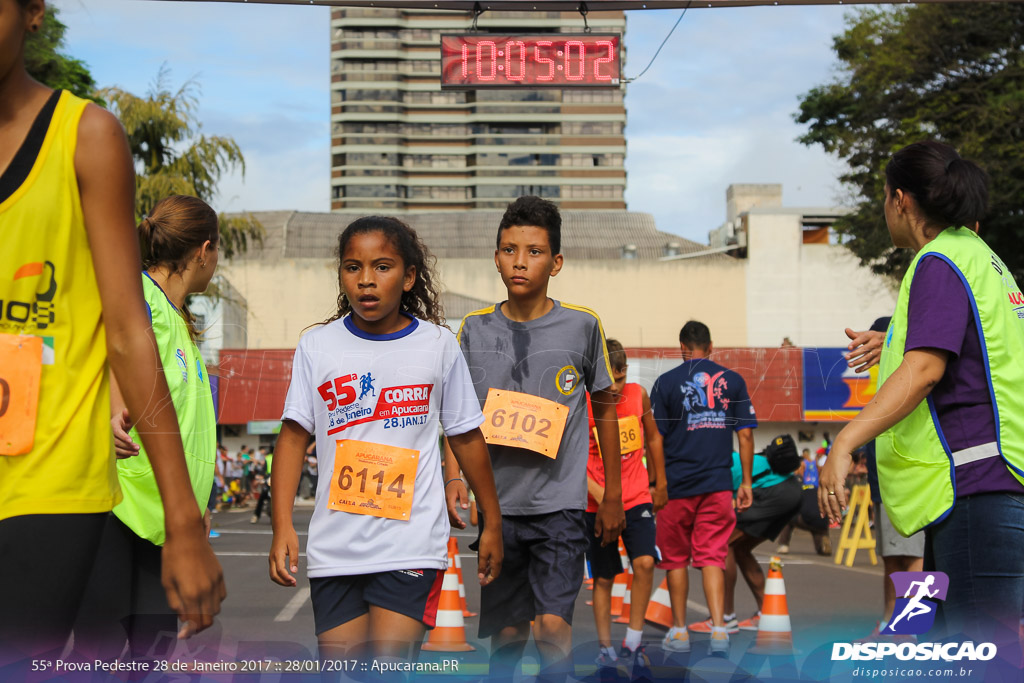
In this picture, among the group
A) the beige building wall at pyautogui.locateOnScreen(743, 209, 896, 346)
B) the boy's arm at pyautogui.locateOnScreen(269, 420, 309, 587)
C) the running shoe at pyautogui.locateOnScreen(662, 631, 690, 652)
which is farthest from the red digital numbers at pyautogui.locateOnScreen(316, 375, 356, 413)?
the beige building wall at pyautogui.locateOnScreen(743, 209, 896, 346)

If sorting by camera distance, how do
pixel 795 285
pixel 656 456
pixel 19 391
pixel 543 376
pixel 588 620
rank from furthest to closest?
pixel 795 285, pixel 588 620, pixel 656 456, pixel 543 376, pixel 19 391

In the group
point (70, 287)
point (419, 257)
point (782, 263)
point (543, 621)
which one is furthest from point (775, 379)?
point (782, 263)

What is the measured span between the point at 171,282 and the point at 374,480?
1107 mm

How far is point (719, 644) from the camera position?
22.4 feet

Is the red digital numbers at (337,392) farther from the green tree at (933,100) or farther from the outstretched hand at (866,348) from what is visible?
the green tree at (933,100)

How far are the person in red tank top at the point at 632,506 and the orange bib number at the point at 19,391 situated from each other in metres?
4.42

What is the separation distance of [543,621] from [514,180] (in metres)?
112

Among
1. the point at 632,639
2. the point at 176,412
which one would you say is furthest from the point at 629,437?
the point at 176,412

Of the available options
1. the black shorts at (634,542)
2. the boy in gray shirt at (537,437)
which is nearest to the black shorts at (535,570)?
the boy in gray shirt at (537,437)

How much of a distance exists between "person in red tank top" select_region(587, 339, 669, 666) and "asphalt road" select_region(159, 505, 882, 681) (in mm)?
189

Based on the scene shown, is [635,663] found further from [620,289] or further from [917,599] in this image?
[620,289]

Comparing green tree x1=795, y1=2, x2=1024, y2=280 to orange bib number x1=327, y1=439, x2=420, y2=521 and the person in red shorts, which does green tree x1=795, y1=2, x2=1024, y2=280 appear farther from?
orange bib number x1=327, y1=439, x2=420, y2=521

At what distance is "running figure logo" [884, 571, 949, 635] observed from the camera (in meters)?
3.18

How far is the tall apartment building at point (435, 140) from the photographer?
102 metres
